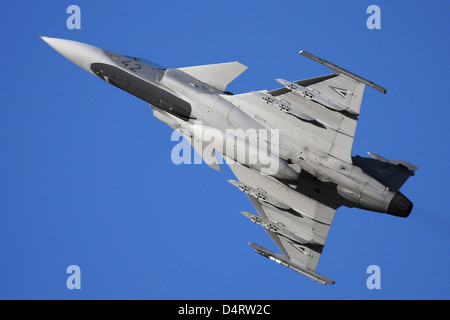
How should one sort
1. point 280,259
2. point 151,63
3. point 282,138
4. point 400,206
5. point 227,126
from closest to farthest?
point 400,206 → point 282,138 → point 227,126 → point 280,259 → point 151,63

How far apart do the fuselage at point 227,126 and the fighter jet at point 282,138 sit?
31mm

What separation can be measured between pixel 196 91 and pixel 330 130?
4.53 meters

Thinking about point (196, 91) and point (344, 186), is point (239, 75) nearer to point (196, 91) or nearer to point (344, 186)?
point (196, 91)

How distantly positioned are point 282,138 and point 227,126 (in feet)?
5.93

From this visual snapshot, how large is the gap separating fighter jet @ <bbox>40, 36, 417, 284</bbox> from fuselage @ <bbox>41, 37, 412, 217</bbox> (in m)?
0.03

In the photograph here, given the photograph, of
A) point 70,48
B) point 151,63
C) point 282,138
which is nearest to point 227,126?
point 282,138

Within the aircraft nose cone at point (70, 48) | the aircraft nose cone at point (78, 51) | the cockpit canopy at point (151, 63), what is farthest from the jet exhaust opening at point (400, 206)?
the aircraft nose cone at point (70, 48)

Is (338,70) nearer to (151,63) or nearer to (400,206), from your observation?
(400,206)

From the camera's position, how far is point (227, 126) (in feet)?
74.0

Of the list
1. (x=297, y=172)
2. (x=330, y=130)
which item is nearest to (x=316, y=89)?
(x=330, y=130)

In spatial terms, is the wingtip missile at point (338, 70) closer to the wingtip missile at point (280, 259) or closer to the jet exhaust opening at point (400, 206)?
the jet exhaust opening at point (400, 206)

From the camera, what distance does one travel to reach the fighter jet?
21.5 m

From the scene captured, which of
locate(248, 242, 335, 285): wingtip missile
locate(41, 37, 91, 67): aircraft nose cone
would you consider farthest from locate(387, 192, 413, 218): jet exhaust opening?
locate(41, 37, 91, 67): aircraft nose cone

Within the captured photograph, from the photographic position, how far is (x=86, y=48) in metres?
A: 24.1
